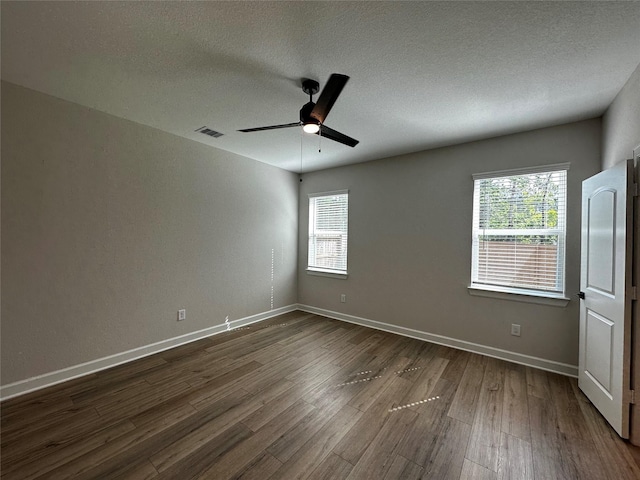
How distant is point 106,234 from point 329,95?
8.82ft

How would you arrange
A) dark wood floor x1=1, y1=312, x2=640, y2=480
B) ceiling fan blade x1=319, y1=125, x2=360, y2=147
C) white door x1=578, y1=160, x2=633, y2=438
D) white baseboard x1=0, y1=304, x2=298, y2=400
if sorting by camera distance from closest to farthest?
1. dark wood floor x1=1, y1=312, x2=640, y2=480
2. white door x1=578, y1=160, x2=633, y2=438
3. ceiling fan blade x1=319, y1=125, x2=360, y2=147
4. white baseboard x1=0, y1=304, x2=298, y2=400

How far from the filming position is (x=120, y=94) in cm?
232

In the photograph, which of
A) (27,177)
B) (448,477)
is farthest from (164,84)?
(448,477)

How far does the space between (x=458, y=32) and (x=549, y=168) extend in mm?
2101

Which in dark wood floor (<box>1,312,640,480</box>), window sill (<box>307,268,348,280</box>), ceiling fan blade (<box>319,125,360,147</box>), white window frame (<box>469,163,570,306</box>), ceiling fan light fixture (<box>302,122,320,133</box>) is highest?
ceiling fan blade (<box>319,125,360,147</box>)

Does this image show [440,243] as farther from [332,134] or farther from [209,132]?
[209,132]

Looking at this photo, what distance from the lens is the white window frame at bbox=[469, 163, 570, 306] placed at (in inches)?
107

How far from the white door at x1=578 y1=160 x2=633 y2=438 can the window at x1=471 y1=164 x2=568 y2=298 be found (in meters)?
0.36

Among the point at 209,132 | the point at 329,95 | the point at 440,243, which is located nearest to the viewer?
the point at 329,95

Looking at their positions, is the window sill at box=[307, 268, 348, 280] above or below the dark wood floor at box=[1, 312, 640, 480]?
above

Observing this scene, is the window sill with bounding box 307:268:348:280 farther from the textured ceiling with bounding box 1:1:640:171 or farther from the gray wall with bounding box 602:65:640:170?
the gray wall with bounding box 602:65:640:170

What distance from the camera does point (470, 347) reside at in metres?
3.23

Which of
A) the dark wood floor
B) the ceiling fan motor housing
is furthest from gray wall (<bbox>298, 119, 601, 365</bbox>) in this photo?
the ceiling fan motor housing

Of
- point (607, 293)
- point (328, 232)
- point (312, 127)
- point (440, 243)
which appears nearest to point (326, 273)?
point (328, 232)
